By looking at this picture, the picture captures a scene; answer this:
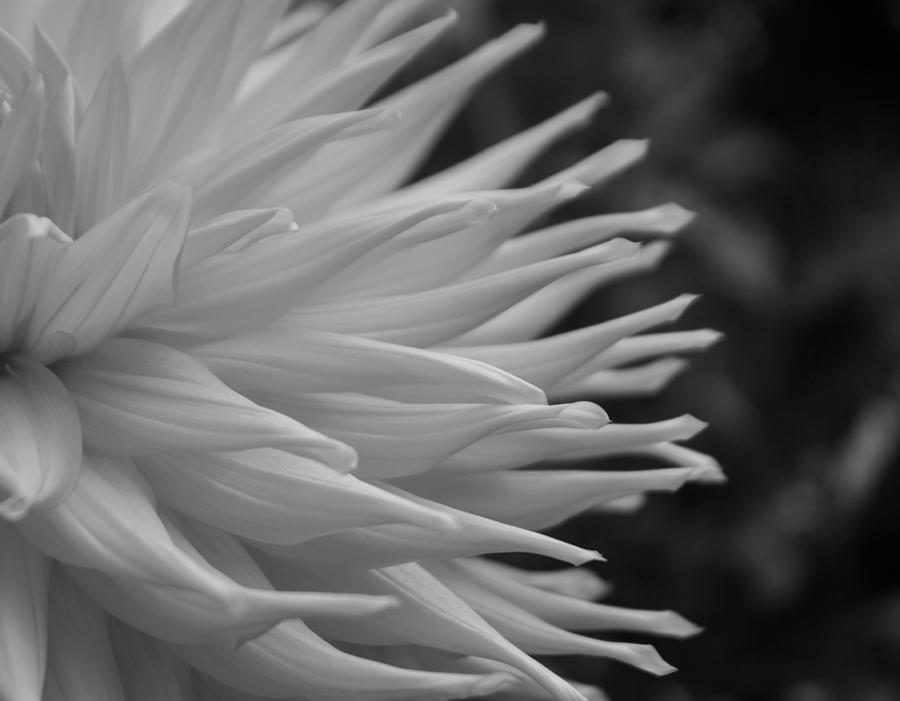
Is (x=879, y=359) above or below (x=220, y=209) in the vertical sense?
below

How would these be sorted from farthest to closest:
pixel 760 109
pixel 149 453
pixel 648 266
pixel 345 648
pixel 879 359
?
pixel 760 109 < pixel 879 359 < pixel 648 266 < pixel 345 648 < pixel 149 453

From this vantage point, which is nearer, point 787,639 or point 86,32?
point 86,32

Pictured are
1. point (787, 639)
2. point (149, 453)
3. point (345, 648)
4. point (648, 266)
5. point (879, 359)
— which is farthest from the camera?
point (879, 359)

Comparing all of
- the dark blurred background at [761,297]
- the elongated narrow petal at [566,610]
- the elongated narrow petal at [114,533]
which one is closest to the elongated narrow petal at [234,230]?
the elongated narrow petal at [114,533]

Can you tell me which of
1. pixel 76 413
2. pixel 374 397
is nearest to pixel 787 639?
pixel 374 397

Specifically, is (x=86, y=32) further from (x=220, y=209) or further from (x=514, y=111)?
(x=514, y=111)

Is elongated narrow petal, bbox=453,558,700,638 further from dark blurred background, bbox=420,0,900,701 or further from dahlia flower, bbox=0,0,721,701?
dark blurred background, bbox=420,0,900,701

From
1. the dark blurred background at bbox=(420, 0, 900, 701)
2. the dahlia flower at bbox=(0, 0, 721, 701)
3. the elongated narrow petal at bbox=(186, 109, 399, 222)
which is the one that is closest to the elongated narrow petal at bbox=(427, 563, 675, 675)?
the dahlia flower at bbox=(0, 0, 721, 701)

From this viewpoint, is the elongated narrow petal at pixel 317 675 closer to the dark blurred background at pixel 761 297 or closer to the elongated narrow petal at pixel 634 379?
the elongated narrow petal at pixel 634 379

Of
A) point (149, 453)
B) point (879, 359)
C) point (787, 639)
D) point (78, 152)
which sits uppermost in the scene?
point (78, 152)
